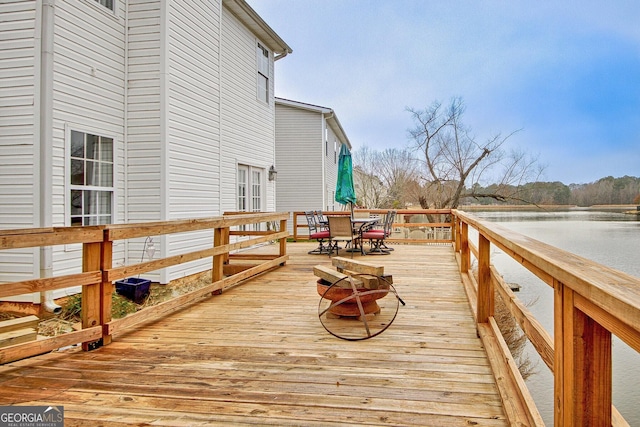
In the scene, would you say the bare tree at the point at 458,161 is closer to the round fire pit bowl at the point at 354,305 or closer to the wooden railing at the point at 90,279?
the round fire pit bowl at the point at 354,305

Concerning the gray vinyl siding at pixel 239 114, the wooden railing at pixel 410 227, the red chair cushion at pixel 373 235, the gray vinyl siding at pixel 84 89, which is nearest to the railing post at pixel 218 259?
the gray vinyl siding at pixel 84 89

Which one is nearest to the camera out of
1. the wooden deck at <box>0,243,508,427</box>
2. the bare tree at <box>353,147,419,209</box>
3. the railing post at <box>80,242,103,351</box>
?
the wooden deck at <box>0,243,508,427</box>

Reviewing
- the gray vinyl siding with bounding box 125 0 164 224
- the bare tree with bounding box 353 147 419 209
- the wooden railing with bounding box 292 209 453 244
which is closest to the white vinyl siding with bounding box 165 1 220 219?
the gray vinyl siding with bounding box 125 0 164 224

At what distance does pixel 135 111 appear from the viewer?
629cm

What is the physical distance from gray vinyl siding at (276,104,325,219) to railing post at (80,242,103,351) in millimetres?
12406

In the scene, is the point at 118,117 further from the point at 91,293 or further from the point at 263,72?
the point at 263,72

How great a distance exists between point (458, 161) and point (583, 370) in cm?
2026

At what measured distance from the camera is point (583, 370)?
3.70 feet

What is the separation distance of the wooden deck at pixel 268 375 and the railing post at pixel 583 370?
0.83m

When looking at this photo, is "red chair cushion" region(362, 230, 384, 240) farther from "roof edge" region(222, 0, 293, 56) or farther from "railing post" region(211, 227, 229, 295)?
"roof edge" region(222, 0, 293, 56)

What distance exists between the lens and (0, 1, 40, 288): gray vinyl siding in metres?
4.94

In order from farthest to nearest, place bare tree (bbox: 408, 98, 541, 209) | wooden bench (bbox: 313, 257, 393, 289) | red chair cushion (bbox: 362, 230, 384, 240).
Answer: bare tree (bbox: 408, 98, 541, 209) < red chair cushion (bbox: 362, 230, 384, 240) < wooden bench (bbox: 313, 257, 393, 289)

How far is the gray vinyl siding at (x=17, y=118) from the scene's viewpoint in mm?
4941

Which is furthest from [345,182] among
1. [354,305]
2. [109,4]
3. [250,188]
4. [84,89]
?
[354,305]
